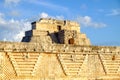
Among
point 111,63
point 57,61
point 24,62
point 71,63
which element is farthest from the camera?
point 111,63

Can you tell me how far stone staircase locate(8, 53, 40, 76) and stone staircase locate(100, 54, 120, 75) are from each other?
5.74 m

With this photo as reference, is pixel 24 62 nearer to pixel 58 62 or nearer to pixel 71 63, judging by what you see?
pixel 58 62

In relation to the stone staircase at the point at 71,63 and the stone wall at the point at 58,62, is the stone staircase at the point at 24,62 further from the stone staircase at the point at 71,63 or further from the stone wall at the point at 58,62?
the stone staircase at the point at 71,63

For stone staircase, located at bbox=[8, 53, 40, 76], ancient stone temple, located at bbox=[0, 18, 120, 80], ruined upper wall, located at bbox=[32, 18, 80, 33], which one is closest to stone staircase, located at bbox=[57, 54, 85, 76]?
ancient stone temple, located at bbox=[0, 18, 120, 80]

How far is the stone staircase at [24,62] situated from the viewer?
1822cm

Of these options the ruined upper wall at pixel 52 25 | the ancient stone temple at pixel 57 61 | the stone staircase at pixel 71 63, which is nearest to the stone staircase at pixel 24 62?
the ancient stone temple at pixel 57 61

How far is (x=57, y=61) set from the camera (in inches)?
777

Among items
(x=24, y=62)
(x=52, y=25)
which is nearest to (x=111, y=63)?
(x=24, y=62)

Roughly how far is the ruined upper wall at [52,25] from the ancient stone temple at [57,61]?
2401 cm

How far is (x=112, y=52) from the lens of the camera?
21.8m

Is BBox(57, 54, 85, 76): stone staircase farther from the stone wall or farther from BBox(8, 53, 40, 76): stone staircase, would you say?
BBox(8, 53, 40, 76): stone staircase

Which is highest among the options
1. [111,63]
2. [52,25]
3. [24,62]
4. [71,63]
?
[52,25]

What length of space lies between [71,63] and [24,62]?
3.69 metres

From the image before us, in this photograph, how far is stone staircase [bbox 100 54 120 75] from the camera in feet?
70.2
